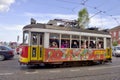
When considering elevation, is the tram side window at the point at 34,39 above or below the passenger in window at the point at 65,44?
above

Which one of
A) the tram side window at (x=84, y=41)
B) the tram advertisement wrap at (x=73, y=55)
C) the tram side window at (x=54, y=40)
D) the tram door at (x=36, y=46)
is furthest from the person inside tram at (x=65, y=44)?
the tram door at (x=36, y=46)

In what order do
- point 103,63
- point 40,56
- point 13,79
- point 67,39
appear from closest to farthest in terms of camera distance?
point 13,79, point 40,56, point 67,39, point 103,63

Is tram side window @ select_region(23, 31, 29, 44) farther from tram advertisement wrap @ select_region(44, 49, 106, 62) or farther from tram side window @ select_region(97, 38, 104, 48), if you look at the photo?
tram side window @ select_region(97, 38, 104, 48)

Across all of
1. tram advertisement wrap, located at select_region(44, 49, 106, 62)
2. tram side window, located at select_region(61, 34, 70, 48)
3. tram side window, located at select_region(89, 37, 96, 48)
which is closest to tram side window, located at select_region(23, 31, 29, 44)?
tram advertisement wrap, located at select_region(44, 49, 106, 62)

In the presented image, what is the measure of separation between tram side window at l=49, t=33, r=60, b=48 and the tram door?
74 cm

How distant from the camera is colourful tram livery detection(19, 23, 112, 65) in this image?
53.5ft

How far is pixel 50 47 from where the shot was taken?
55.6 ft

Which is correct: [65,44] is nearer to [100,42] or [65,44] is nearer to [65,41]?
[65,41]

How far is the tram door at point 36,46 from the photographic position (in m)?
16.2

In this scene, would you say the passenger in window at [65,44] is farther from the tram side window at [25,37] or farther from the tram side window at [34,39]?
the tram side window at [25,37]

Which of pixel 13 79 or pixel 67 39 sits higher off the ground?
pixel 67 39

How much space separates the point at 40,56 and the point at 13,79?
4.83 m

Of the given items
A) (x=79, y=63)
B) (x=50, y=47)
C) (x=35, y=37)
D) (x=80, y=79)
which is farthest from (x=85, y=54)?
(x=80, y=79)

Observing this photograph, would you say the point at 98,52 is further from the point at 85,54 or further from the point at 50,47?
the point at 50,47
